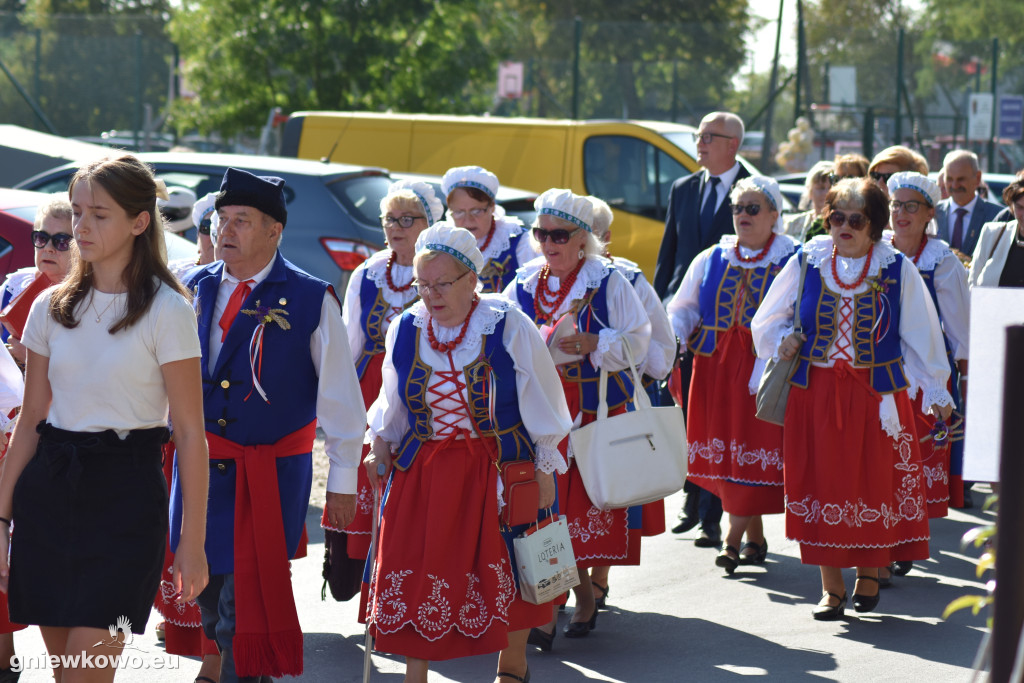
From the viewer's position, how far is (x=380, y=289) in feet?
21.0

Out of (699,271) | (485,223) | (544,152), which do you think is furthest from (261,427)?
(544,152)

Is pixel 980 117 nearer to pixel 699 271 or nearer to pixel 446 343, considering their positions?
pixel 699 271

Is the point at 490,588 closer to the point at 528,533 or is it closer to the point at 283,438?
the point at 528,533

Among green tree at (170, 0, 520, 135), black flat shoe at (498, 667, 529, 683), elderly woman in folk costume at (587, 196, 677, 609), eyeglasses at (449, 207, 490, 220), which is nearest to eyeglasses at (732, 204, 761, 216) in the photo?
elderly woman in folk costume at (587, 196, 677, 609)

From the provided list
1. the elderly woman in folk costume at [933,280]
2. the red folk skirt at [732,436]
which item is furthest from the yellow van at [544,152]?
the elderly woman in folk costume at [933,280]

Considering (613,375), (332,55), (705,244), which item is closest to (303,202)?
(705,244)

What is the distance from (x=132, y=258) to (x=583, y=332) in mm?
2624

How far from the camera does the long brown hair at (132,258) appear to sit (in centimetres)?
370

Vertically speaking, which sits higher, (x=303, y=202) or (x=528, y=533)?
(x=303, y=202)

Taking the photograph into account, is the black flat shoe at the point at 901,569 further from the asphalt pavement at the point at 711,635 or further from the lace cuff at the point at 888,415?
the lace cuff at the point at 888,415

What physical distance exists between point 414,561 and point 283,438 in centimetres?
62

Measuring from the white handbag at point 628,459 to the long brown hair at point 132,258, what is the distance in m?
2.43

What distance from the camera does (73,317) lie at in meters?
3.70

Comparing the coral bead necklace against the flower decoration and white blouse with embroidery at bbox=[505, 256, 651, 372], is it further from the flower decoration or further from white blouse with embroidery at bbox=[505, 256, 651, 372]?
white blouse with embroidery at bbox=[505, 256, 651, 372]
